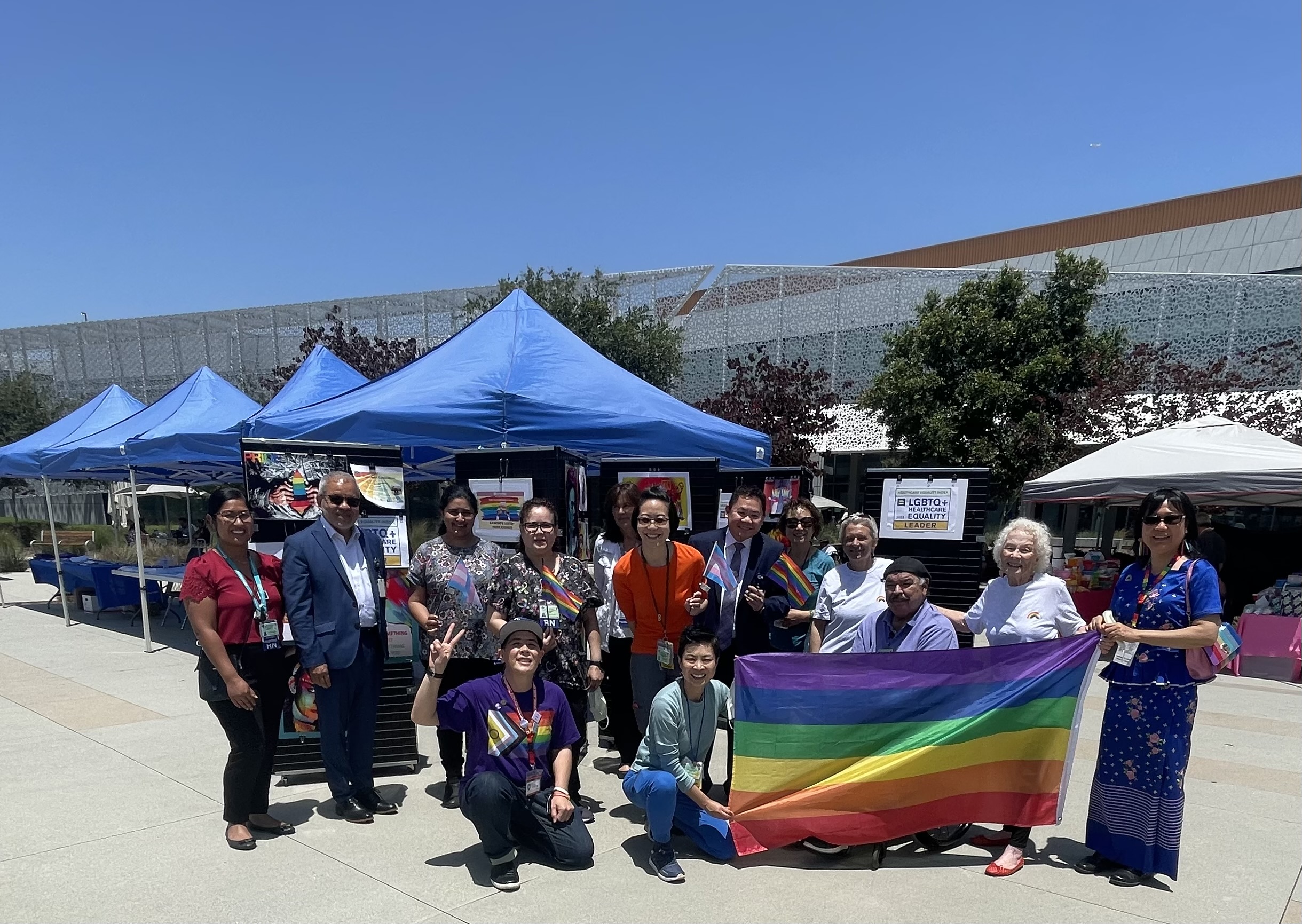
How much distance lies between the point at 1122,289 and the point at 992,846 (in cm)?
2292

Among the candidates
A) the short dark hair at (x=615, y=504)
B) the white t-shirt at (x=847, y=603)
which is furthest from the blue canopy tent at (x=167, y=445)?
the white t-shirt at (x=847, y=603)

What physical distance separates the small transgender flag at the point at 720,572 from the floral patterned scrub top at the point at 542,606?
2.11 feet

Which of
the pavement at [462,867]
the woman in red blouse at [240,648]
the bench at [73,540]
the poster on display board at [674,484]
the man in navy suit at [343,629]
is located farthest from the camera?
the bench at [73,540]

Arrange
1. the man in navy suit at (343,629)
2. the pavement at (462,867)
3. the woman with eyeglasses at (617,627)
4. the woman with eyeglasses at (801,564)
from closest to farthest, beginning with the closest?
the pavement at (462,867), the man in navy suit at (343,629), the woman with eyeglasses at (801,564), the woman with eyeglasses at (617,627)

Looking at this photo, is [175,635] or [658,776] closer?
[658,776]

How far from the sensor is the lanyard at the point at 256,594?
12.3 ft

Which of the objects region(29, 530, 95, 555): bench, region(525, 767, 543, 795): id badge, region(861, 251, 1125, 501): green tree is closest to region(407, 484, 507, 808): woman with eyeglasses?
region(525, 767, 543, 795): id badge

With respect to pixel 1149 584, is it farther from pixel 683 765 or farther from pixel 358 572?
pixel 358 572

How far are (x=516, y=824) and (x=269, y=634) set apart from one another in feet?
4.51

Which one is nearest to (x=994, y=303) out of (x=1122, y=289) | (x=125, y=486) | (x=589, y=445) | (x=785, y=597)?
(x=1122, y=289)

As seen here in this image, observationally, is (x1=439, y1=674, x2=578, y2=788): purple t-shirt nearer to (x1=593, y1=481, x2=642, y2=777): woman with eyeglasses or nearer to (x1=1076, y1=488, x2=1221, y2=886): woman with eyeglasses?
(x1=593, y1=481, x2=642, y2=777): woman with eyeglasses

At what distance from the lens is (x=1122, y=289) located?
2283cm

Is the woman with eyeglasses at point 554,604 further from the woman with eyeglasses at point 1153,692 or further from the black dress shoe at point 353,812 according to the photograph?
the woman with eyeglasses at point 1153,692

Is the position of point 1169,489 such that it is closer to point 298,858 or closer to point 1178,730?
point 1178,730
